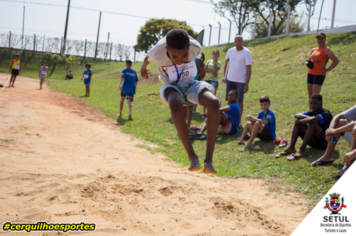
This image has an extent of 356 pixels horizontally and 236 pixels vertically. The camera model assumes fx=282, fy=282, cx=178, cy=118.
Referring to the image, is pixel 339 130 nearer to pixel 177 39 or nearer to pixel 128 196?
pixel 177 39

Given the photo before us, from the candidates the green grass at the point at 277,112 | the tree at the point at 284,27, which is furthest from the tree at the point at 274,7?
the green grass at the point at 277,112

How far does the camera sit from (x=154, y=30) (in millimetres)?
44719

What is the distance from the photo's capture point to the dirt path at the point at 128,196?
3680 mm

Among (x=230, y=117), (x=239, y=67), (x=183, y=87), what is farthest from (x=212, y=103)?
(x=239, y=67)

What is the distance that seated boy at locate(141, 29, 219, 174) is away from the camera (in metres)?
3.59

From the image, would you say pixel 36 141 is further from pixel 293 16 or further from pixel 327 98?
pixel 293 16

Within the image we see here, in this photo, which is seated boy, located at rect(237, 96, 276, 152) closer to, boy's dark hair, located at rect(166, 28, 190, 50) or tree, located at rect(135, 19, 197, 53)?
boy's dark hair, located at rect(166, 28, 190, 50)

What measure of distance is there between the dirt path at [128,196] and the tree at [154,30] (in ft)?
127

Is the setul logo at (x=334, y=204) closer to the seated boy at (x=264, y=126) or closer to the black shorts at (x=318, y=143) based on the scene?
the black shorts at (x=318, y=143)

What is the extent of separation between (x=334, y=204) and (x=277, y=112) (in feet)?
17.0

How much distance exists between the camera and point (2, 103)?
37.8 feet

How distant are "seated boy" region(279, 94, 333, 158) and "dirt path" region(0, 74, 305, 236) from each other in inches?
53.2

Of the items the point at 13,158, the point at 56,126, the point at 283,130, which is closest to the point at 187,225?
the point at 13,158

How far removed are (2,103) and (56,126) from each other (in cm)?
402
